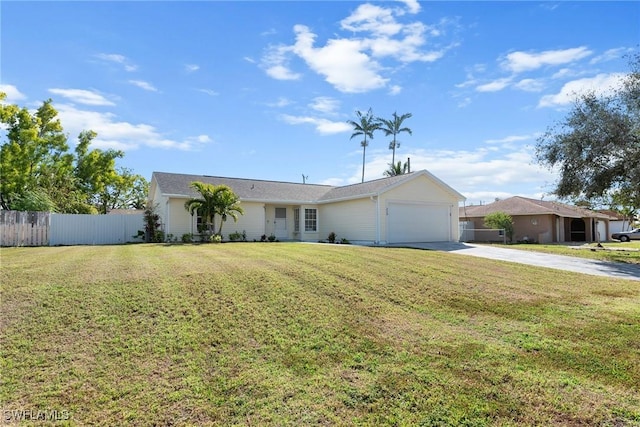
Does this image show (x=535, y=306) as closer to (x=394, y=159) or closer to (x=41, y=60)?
A: (x=41, y=60)

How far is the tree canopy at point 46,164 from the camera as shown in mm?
25830

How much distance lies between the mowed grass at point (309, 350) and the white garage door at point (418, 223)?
39.0ft

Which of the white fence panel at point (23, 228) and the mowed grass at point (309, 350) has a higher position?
the white fence panel at point (23, 228)

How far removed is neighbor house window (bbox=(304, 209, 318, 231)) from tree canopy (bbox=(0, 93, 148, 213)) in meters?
14.8

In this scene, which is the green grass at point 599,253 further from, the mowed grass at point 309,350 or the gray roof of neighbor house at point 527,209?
Result: the gray roof of neighbor house at point 527,209

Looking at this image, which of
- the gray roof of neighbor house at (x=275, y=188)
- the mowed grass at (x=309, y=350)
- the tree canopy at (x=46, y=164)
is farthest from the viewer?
the tree canopy at (x=46, y=164)

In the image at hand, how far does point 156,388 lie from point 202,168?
2355 centimetres

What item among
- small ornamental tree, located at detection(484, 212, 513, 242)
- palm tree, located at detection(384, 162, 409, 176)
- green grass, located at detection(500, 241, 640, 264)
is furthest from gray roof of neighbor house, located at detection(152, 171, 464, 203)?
palm tree, located at detection(384, 162, 409, 176)

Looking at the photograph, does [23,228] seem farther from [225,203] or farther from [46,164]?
[46,164]

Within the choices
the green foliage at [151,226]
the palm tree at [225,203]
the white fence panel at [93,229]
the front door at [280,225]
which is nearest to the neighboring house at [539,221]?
the front door at [280,225]

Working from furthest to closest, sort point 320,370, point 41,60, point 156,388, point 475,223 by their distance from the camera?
point 475,223
point 41,60
point 320,370
point 156,388

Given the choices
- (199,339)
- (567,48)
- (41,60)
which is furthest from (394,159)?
(199,339)

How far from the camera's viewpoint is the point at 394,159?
40.2m

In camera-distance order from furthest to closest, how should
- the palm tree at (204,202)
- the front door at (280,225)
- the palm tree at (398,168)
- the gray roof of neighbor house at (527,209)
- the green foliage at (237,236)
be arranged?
the palm tree at (398,168)
the gray roof of neighbor house at (527,209)
the front door at (280,225)
the green foliage at (237,236)
the palm tree at (204,202)
